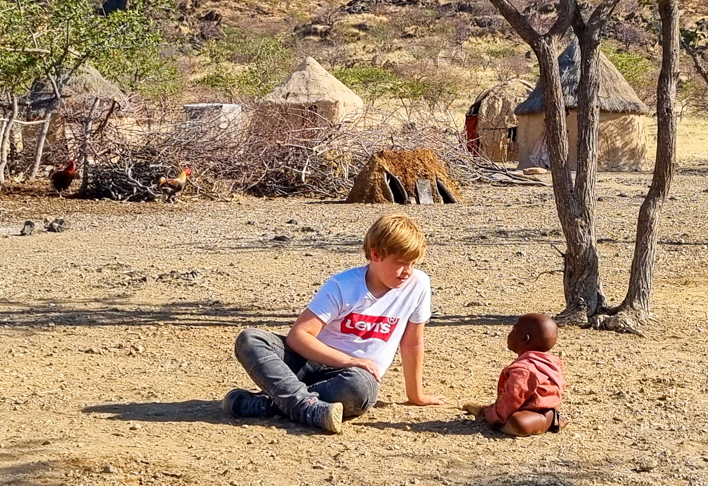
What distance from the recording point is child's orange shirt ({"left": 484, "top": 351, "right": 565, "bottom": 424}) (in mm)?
3801

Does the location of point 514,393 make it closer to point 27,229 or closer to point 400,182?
point 27,229

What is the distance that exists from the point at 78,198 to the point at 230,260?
21.4ft

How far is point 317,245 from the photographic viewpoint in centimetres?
954

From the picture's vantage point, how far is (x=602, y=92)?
68.1 feet

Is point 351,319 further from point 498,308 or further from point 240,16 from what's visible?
point 240,16

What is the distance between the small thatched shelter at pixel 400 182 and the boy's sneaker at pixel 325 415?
9828 mm

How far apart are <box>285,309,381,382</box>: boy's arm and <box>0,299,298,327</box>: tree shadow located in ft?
6.93

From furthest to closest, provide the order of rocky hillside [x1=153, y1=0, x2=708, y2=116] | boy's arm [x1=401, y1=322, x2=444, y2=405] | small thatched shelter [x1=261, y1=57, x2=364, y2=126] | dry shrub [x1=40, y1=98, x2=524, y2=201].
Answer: rocky hillside [x1=153, y1=0, x2=708, y2=116], small thatched shelter [x1=261, y1=57, x2=364, y2=126], dry shrub [x1=40, y1=98, x2=524, y2=201], boy's arm [x1=401, y1=322, x2=444, y2=405]

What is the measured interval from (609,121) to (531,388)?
58.9 feet

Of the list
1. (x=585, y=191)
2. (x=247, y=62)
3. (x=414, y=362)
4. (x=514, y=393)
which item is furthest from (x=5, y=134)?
(x=247, y=62)

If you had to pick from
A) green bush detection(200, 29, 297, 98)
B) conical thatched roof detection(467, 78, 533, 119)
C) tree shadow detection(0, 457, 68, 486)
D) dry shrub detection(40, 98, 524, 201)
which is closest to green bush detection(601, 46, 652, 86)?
conical thatched roof detection(467, 78, 533, 119)

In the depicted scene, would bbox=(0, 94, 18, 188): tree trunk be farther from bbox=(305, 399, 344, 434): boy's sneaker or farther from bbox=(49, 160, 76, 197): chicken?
bbox=(305, 399, 344, 434): boy's sneaker

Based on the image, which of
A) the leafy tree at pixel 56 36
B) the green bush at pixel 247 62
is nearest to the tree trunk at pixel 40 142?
the leafy tree at pixel 56 36

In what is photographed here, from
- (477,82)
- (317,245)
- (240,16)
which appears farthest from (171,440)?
(240,16)
